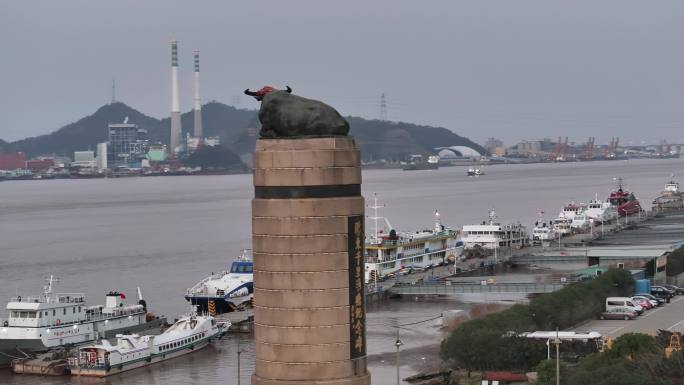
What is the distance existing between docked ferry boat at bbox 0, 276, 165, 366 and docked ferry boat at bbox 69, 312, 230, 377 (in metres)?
2.08

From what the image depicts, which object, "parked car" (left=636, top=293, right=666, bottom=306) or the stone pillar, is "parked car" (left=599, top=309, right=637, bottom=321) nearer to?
"parked car" (left=636, top=293, right=666, bottom=306)

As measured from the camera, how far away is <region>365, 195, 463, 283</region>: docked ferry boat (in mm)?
56625

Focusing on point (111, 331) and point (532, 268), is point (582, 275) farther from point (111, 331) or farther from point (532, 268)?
point (111, 331)

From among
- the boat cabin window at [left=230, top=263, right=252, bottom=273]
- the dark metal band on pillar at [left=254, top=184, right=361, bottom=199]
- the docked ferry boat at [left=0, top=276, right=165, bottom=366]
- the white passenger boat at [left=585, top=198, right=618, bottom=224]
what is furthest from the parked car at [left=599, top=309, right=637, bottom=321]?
the white passenger boat at [left=585, top=198, right=618, bottom=224]

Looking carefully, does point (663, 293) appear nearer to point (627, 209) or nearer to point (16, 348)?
point (16, 348)

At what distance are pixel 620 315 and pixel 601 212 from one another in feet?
154

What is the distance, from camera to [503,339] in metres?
31.9

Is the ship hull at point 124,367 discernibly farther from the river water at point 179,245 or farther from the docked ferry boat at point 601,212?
the docked ferry boat at point 601,212

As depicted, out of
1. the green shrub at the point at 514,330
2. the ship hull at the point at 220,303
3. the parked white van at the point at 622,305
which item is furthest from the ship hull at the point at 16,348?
the parked white van at the point at 622,305

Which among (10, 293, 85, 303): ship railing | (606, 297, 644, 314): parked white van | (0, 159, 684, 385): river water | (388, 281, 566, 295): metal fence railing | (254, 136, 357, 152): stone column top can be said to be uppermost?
(254, 136, 357, 152): stone column top

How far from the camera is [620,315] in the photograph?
39438 mm

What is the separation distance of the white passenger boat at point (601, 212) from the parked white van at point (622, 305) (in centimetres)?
4383

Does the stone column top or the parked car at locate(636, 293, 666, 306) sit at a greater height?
the stone column top

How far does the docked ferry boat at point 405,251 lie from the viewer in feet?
186
